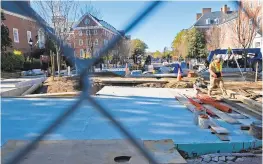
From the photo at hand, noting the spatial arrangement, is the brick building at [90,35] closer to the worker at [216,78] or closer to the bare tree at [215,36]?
the worker at [216,78]

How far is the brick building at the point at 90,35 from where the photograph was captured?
113cm

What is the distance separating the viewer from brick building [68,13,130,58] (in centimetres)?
113

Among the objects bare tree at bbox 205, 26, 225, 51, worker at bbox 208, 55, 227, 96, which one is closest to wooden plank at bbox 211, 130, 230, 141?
worker at bbox 208, 55, 227, 96

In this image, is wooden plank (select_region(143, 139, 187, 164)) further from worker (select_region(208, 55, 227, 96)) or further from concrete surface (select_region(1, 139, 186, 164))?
worker (select_region(208, 55, 227, 96))

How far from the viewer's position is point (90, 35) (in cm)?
135

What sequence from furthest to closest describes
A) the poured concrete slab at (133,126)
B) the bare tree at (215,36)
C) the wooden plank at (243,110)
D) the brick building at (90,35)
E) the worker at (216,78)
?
the bare tree at (215,36), the worker at (216,78), the wooden plank at (243,110), the poured concrete slab at (133,126), the brick building at (90,35)

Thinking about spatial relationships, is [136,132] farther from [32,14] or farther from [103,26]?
[32,14]

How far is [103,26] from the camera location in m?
1.31

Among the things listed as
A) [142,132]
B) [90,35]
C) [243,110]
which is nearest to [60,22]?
[90,35]

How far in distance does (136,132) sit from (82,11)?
3.24 metres

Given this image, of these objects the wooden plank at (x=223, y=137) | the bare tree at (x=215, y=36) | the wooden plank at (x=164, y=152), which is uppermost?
the bare tree at (x=215, y=36)

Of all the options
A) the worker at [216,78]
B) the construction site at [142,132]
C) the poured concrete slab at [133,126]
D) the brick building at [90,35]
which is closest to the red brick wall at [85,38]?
the brick building at [90,35]

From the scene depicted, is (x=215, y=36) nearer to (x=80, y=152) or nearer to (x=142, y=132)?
(x=142, y=132)

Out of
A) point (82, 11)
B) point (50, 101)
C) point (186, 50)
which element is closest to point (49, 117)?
point (50, 101)
